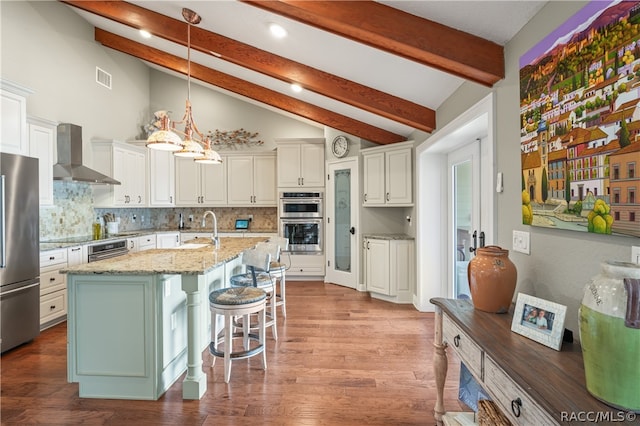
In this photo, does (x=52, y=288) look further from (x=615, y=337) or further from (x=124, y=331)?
(x=615, y=337)

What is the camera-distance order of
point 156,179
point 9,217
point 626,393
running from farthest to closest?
point 156,179 → point 9,217 → point 626,393

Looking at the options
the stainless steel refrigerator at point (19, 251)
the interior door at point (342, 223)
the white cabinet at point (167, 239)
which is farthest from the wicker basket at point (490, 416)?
the white cabinet at point (167, 239)

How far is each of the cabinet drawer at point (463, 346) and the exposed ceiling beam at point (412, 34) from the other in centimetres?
155

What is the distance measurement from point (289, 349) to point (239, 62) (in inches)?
123

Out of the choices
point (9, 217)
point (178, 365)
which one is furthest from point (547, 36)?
point (9, 217)

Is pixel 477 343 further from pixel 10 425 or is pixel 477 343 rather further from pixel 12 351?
pixel 12 351

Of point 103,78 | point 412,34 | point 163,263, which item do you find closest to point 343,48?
point 412,34

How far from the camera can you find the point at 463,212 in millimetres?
3664

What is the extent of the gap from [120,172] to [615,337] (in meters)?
5.93

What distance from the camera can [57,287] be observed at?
3.62 meters

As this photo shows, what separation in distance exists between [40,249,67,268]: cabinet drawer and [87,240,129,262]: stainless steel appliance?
13.7 inches

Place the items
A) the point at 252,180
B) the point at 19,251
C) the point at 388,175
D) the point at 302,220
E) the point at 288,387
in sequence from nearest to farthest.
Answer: the point at 288,387
the point at 19,251
the point at 388,175
the point at 302,220
the point at 252,180

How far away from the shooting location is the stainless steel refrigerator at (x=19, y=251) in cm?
291

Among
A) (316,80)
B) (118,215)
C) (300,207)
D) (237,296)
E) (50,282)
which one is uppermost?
(316,80)
